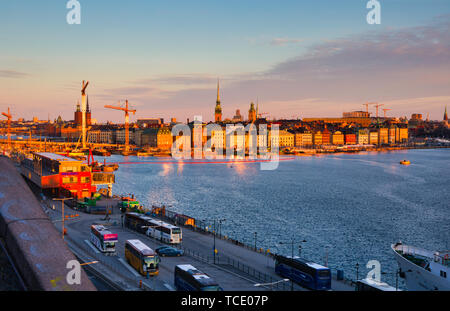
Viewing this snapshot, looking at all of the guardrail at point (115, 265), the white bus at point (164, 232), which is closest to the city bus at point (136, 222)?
the white bus at point (164, 232)

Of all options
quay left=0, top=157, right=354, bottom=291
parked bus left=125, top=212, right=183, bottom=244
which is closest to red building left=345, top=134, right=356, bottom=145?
quay left=0, top=157, right=354, bottom=291

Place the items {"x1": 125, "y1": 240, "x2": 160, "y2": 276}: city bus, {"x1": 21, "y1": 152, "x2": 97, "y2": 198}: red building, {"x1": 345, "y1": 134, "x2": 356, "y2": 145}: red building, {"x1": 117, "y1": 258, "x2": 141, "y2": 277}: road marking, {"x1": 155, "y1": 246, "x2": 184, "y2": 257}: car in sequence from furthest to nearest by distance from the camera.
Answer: {"x1": 345, "y1": 134, "x2": 356, "y2": 145}: red building, {"x1": 21, "y1": 152, "x2": 97, "y2": 198}: red building, {"x1": 155, "y1": 246, "x2": 184, "y2": 257}: car, {"x1": 117, "y1": 258, "x2": 141, "y2": 277}: road marking, {"x1": 125, "y1": 240, "x2": 160, "y2": 276}: city bus

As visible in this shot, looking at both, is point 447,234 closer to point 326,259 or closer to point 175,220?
point 326,259

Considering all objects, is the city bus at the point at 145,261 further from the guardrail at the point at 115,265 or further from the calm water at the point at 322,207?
the calm water at the point at 322,207

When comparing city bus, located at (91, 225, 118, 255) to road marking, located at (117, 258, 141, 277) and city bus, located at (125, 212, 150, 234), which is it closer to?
road marking, located at (117, 258, 141, 277)

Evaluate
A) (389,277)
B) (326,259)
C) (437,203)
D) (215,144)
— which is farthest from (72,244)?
(215,144)
